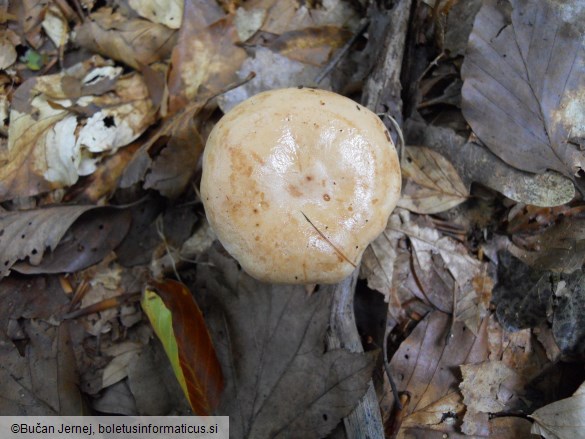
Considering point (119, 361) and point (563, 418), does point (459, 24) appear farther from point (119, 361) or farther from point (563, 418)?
point (119, 361)

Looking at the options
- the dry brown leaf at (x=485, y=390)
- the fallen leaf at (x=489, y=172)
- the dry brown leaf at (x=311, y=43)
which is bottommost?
the dry brown leaf at (x=485, y=390)

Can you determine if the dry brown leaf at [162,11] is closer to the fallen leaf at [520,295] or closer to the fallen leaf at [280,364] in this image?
the fallen leaf at [280,364]

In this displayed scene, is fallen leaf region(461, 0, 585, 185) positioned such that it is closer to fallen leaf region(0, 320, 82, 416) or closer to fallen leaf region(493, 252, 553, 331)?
fallen leaf region(493, 252, 553, 331)

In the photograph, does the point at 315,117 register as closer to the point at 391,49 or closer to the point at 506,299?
the point at 391,49

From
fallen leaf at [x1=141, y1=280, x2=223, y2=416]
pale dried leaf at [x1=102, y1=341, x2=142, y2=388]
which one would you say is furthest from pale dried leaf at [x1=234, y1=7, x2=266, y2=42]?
pale dried leaf at [x1=102, y1=341, x2=142, y2=388]

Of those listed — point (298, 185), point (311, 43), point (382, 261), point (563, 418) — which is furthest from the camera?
point (311, 43)

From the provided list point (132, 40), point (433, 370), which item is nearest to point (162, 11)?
point (132, 40)

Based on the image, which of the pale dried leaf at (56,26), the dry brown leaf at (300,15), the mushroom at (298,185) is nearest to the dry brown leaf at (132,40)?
the pale dried leaf at (56,26)
